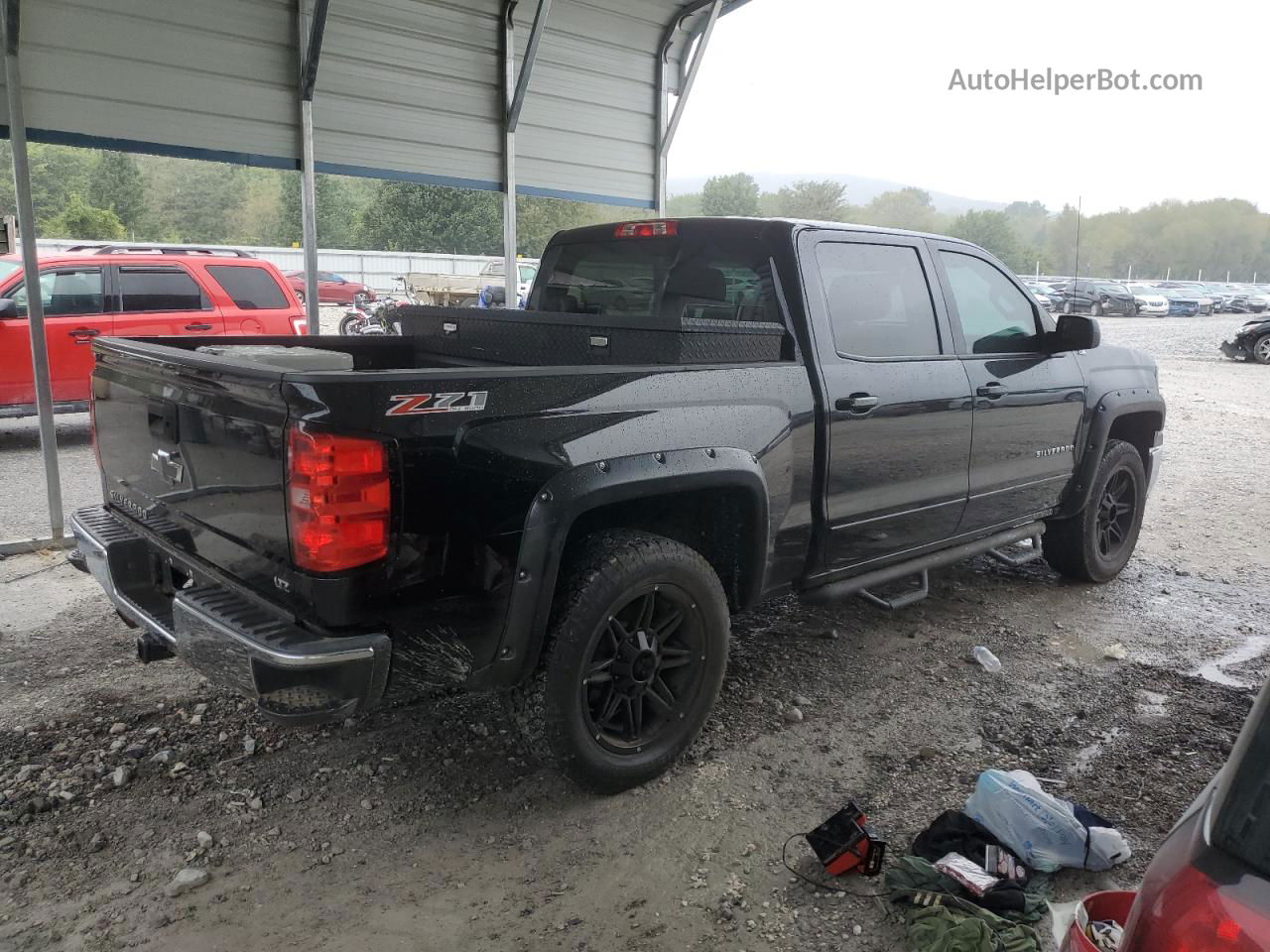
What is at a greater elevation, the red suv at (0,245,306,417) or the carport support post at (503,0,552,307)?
the carport support post at (503,0,552,307)

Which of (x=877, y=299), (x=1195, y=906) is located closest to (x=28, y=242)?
(x=877, y=299)

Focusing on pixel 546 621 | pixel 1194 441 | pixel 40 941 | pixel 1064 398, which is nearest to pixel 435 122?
pixel 1064 398

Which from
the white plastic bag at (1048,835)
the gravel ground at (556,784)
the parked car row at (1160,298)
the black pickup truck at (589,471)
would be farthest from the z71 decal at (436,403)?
the parked car row at (1160,298)

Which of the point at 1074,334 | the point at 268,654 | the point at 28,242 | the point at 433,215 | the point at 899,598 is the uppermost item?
the point at 433,215

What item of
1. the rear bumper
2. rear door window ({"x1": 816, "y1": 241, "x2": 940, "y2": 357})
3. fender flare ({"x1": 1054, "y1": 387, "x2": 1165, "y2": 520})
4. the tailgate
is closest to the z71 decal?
the tailgate

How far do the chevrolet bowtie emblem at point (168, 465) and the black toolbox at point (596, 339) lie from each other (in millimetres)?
1365

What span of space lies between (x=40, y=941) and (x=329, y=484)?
141 centimetres

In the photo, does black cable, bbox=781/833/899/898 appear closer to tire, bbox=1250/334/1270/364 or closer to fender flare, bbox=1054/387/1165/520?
fender flare, bbox=1054/387/1165/520

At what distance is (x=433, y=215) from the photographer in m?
58.9

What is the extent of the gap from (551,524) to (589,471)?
0.69 ft

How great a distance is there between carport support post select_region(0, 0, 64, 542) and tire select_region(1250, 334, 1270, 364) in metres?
23.0

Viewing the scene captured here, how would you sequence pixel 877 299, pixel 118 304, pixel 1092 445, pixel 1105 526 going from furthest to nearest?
pixel 118 304, pixel 1105 526, pixel 1092 445, pixel 877 299

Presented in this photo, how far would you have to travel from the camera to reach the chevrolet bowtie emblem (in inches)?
120

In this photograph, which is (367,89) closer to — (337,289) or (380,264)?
(337,289)
